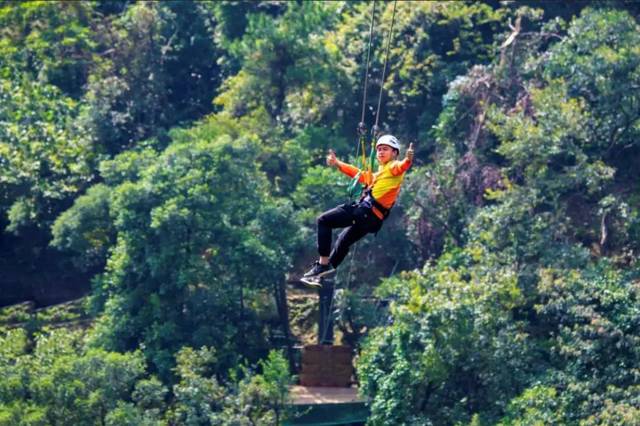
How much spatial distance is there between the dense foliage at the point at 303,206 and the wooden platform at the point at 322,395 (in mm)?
1016

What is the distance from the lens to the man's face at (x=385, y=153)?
1338 centimetres

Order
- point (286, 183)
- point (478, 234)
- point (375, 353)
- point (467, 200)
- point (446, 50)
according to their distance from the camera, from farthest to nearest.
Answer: point (446, 50) < point (286, 183) < point (467, 200) < point (478, 234) < point (375, 353)

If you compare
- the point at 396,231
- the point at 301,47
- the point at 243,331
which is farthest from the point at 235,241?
the point at 301,47

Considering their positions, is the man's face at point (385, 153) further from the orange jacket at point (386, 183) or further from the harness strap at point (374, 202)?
the harness strap at point (374, 202)

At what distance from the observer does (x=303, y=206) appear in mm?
27391

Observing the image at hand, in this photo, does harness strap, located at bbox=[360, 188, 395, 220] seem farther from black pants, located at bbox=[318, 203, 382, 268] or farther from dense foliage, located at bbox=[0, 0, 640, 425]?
dense foliage, located at bbox=[0, 0, 640, 425]

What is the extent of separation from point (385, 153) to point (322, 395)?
12242 millimetres

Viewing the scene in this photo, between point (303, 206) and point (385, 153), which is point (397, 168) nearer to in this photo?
point (385, 153)

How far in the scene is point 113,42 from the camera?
32.2 metres

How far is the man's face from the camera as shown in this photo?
1338cm

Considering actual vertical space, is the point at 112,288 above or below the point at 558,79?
below

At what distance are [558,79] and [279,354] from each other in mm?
7801

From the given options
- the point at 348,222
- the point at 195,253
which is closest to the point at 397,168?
the point at 348,222

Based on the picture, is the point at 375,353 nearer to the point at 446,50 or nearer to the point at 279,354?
A: the point at 279,354
